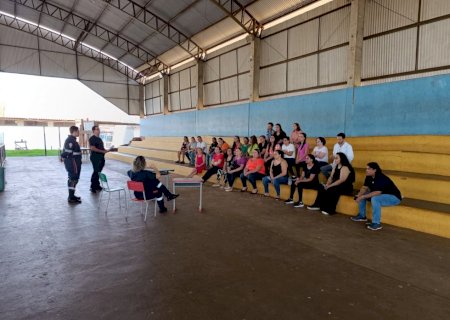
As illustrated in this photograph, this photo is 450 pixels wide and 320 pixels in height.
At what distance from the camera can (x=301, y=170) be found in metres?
7.48

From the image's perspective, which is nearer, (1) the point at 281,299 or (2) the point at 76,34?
(1) the point at 281,299

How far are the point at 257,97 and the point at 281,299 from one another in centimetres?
1057

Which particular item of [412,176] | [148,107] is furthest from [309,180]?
[148,107]

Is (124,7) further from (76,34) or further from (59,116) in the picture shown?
(59,116)

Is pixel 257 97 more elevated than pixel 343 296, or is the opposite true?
pixel 257 97

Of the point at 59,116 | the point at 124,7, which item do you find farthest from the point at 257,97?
the point at 59,116

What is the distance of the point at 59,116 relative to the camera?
24.9 m

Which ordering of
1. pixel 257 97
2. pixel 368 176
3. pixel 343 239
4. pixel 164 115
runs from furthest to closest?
pixel 164 115 → pixel 257 97 → pixel 368 176 → pixel 343 239

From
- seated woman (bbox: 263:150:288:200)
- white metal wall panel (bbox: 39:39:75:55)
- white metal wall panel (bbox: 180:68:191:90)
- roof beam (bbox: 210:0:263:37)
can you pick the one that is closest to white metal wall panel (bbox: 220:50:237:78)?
roof beam (bbox: 210:0:263:37)

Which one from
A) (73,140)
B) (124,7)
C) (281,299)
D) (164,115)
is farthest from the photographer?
(164,115)

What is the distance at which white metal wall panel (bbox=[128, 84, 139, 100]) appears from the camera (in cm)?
2303

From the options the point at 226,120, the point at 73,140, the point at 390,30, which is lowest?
the point at 73,140

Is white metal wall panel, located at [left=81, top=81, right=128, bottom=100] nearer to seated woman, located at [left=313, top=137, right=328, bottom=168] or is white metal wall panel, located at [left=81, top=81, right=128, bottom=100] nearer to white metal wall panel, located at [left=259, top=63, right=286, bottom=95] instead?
white metal wall panel, located at [left=259, top=63, right=286, bottom=95]

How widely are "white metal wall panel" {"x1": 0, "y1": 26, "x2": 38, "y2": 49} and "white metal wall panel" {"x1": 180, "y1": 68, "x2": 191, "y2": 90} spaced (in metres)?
9.16
